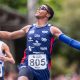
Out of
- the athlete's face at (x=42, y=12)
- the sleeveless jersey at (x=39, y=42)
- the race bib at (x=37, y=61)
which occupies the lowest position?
the race bib at (x=37, y=61)

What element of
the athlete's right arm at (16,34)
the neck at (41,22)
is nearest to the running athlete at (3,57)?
the athlete's right arm at (16,34)

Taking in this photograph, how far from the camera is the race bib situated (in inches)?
666

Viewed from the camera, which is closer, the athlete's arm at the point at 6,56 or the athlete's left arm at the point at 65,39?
the athlete's left arm at the point at 65,39

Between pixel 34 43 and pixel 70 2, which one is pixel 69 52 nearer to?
pixel 70 2

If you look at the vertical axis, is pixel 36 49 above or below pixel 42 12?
below

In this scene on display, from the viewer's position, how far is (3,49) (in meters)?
17.3

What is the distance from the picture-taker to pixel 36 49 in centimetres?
1686

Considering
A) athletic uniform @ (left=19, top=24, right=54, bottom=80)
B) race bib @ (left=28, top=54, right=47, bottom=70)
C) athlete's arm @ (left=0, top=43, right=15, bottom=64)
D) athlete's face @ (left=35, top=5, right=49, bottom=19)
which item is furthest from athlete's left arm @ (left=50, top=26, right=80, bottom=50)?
athlete's arm @ (left=0, top=43, right=15, bottom=64)

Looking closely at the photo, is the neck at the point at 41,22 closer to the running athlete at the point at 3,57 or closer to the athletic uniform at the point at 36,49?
the athletic uniform at the point at 36,49

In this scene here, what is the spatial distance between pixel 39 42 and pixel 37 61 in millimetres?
421

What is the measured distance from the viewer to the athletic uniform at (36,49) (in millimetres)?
16859

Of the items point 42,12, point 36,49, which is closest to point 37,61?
point 36,49

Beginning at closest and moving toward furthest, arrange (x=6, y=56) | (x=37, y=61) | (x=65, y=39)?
1. (x=65, y=39)
2. (x=37, y=61)
3. (x=6, y=56)

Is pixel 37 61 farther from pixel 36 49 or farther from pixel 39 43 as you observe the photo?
pixel 39 43
